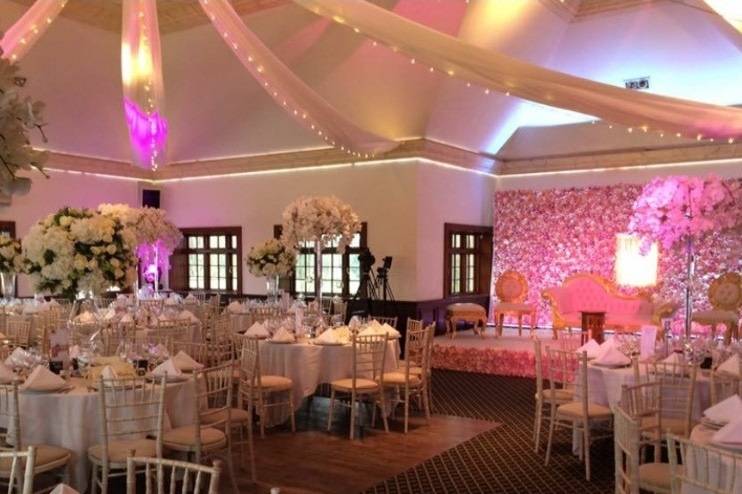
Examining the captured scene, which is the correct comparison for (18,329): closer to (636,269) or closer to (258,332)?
(258,332)

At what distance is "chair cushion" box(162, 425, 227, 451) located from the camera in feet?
15.7

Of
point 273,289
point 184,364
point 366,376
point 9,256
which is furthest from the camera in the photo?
point 273,289

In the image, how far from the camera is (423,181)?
12023 millimetres

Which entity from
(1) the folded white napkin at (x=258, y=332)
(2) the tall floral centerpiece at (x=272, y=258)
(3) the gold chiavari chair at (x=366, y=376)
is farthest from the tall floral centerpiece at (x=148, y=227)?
(3) the gold chiavari chair at (x=366, y=376)

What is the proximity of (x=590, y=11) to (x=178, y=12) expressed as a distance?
6390 mm

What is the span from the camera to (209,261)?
594 inches

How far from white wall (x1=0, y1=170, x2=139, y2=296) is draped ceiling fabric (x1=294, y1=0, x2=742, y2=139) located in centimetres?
888

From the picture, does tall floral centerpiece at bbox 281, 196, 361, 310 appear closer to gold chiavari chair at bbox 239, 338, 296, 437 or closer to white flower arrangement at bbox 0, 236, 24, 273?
gold chiavari chair at bbox 239, 338, 296, 437

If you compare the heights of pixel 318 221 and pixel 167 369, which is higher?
pixel 318 221

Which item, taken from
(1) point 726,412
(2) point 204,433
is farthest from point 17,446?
(1) point 726,412

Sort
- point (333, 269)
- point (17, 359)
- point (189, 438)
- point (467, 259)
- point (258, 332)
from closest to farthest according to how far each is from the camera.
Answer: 1. point (189, 438)
2. point (17, 359)
3. point (258, 332)
4. point (333, 269)
5. point (467, 259)

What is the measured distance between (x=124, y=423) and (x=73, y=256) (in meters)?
1.29

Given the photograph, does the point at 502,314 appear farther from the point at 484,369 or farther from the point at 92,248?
the point at 92,248

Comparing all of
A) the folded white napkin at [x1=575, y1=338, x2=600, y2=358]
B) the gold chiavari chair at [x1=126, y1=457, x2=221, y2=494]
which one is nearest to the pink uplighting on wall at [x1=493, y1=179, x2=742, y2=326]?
the folded white napkin at [x1=575, y1=338, x2=600, y2=358]
